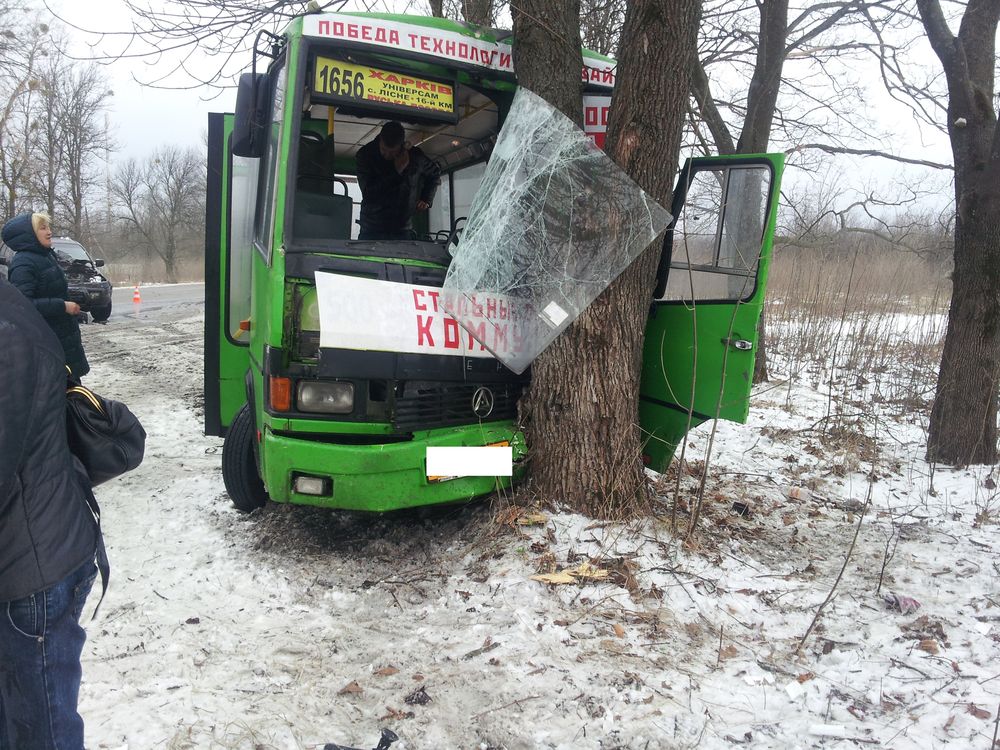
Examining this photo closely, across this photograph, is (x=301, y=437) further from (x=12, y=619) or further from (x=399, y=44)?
(x=399, y=44)

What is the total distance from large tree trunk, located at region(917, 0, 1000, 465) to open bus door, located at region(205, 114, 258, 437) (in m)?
5.22

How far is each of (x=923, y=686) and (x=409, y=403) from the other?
8.38 ft

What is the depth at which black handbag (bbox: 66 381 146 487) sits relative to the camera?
2037 mm

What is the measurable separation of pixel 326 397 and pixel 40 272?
3.08 metres

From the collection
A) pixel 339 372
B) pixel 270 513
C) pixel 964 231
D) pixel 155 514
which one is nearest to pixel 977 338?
pixel 964 231

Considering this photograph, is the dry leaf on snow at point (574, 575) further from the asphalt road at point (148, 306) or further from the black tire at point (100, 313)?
the black tire at point (100, 313)

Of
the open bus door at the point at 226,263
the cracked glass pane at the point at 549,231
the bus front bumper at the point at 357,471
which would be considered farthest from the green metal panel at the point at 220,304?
the cracked glass pane at the point at 549,231

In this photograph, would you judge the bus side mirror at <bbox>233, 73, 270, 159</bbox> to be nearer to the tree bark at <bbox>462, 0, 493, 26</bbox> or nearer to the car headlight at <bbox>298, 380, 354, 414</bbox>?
the car headlight at <bbox>298, 380, 354, 414</bbox>

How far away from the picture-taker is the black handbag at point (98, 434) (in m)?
2.04

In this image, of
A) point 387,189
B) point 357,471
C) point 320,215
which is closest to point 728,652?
point 357,471

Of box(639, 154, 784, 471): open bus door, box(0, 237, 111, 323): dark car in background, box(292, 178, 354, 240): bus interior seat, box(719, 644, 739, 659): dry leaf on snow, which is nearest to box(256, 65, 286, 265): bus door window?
box(292, 178, 354, 240): bus interior seat

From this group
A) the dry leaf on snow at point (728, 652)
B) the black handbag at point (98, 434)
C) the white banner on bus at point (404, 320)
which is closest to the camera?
the black handbag at point (98, 434)

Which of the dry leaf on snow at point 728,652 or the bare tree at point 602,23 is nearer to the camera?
the dry leaf on snow at point 728,652

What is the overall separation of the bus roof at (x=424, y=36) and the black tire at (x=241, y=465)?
2312 millimetres
